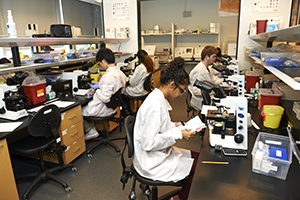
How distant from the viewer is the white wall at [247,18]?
137 inches

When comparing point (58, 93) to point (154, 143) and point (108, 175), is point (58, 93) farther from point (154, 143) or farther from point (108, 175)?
point (154, 143)

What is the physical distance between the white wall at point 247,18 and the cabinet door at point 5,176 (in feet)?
12.3

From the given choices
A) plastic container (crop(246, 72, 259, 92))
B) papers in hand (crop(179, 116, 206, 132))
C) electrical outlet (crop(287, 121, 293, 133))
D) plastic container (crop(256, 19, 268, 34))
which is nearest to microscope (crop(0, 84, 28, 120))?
papers in hand (crop(179, 116, 206, 132))

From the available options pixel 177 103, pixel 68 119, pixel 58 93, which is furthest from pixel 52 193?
pixel 177 103

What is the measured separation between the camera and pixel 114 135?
3211mm

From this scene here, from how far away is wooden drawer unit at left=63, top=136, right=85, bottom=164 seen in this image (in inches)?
91.1

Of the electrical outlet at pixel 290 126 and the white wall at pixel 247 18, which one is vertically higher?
the white wall at pixel 247 18

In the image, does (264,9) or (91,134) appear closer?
(91,134)

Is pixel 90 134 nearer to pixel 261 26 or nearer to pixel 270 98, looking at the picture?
pixel 270 98

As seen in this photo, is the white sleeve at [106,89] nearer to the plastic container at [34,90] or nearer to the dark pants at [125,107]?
the plastic container at [34,90]

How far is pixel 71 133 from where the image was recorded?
2350mm

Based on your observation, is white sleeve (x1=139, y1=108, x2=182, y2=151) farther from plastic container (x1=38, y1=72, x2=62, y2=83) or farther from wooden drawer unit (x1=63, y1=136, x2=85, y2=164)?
plastic container (x1=38, y1=72, x2=62, y2=83)

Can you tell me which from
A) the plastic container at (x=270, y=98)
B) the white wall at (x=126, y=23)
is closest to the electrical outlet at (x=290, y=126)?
the plastic container at (x=270, y=98)

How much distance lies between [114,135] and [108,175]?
101 centimetres
